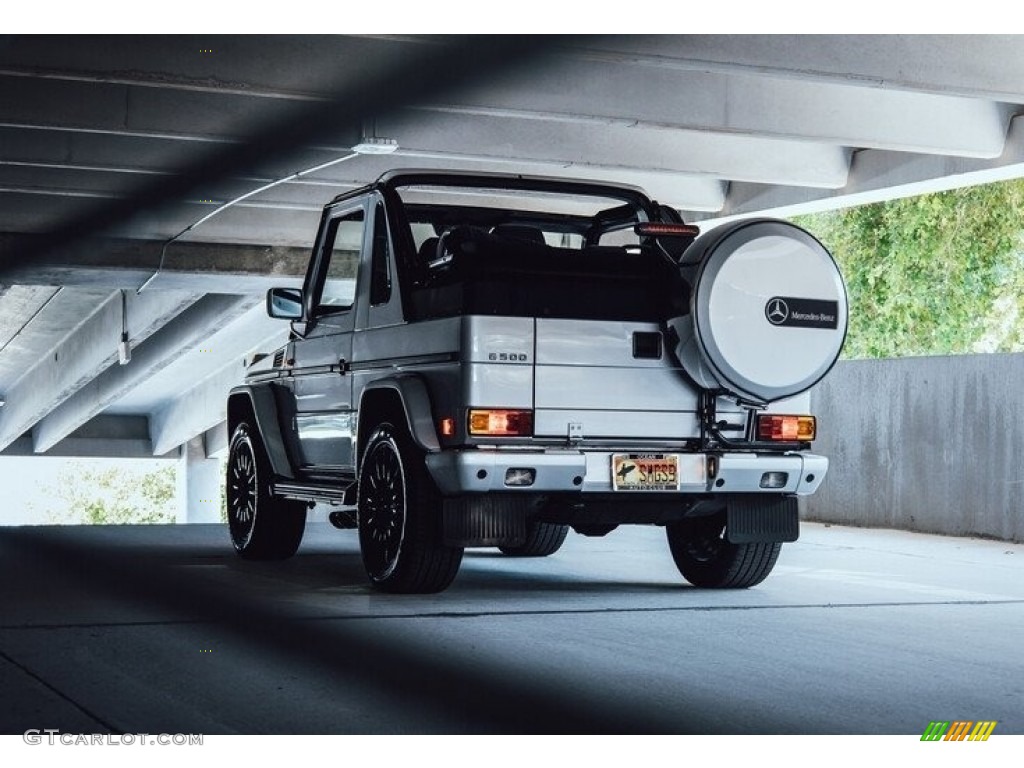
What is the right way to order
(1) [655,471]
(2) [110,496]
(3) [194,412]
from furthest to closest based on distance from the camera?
1. (2) [110,496]
2. (3) [194,412]
3. (1) [655,471]

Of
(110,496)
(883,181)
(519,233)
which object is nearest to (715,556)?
(519,233)

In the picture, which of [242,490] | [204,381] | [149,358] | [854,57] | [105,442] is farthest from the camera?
[105,442]

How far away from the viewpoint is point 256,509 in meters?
11.1

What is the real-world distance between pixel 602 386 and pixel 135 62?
603 centimetres

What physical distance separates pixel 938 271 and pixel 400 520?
2634cm

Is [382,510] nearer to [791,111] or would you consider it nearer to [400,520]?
[400,520]

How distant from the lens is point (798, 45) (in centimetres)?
1281

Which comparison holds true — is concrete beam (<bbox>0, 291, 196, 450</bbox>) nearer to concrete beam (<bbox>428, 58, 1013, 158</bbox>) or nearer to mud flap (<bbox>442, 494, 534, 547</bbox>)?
concrete beam (<bbox>428, 58, 1013, 158</bbox>)

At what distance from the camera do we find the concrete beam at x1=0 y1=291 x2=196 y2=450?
90.7 ft

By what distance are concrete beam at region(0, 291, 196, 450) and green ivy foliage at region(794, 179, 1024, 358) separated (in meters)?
14.2

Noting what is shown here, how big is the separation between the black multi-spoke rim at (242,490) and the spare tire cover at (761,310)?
3.82 metres

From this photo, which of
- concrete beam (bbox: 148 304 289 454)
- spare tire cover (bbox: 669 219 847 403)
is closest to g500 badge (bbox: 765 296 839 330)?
spare tire cover (bbox: 669 219 847 403)

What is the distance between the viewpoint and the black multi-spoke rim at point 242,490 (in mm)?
11180
